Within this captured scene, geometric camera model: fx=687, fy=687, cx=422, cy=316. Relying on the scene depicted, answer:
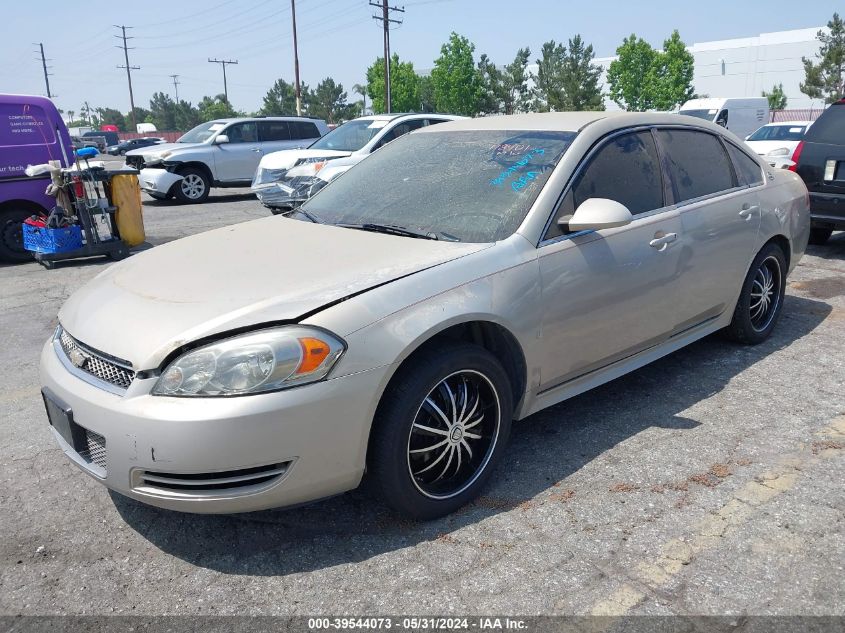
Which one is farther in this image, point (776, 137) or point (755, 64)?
point (755, 64)

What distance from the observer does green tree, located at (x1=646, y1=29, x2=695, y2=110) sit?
210ft

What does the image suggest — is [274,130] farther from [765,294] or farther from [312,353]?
[312,353]

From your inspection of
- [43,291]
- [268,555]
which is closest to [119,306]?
[268,555]

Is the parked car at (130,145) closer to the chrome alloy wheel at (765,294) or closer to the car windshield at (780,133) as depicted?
the car windshield at (780,133)

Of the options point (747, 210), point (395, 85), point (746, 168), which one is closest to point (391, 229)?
point (747, 210)

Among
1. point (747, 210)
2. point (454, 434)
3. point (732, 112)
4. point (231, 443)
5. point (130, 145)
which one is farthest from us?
point (130, 145)

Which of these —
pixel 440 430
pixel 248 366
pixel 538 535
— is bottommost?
pixel 538 535

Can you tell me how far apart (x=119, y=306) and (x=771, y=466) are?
2976 mm

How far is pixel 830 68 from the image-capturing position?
51.7 m

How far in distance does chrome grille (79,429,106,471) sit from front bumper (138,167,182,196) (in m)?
12.8

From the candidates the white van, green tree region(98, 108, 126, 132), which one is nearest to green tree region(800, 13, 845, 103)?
the white van

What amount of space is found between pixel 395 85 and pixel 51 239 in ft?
254

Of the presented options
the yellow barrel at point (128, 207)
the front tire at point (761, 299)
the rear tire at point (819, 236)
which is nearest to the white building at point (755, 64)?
the rear tire at point (819, 236)

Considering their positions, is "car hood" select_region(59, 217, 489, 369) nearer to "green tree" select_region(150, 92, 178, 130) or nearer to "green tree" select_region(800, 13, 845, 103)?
"green tree" select_region(800, 13, 845, 103)
